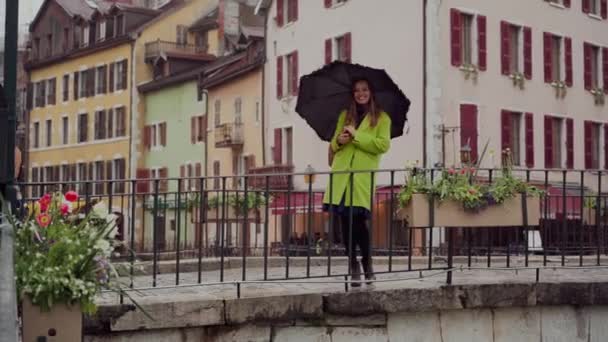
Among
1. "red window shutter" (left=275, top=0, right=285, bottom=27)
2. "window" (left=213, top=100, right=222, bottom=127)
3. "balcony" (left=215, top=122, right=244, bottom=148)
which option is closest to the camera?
"red window shutter" (left=275, top=0, right=285, bottom=27)

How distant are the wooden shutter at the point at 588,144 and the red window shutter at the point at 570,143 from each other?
886 millimetres

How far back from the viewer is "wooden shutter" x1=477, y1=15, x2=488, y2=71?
121 feet

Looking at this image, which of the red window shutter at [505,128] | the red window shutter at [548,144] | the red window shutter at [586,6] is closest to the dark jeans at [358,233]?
the red window shutter at [505,128]

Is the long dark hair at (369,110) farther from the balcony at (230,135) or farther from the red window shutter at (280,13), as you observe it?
the balcony at (230,135)

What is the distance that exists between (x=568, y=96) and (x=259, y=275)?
31477 mm

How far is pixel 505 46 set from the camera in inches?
1496

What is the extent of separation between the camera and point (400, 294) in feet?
26.0

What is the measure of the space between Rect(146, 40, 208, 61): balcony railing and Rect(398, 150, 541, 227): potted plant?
48.9 metres

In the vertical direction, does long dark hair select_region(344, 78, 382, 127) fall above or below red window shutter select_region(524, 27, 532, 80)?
below

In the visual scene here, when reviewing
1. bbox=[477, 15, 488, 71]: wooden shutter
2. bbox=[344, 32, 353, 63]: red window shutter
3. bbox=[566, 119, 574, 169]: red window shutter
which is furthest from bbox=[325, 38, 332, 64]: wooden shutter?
bbox=[566, 119, 574, 169]: red window shutter

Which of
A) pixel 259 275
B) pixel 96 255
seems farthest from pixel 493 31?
pixel 96 255

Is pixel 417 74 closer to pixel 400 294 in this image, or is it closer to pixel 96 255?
pixel 400 294

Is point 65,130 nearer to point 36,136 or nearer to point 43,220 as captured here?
point 36,136

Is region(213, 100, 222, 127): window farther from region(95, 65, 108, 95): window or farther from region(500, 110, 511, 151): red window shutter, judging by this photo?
region(500, 110, 511, 151): red window shutter
